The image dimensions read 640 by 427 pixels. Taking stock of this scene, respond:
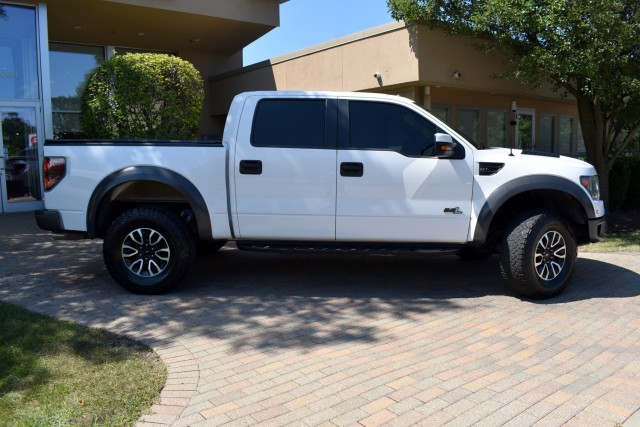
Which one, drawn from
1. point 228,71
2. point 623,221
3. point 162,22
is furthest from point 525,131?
point 162,22

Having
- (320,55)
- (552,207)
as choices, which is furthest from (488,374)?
(320,55)

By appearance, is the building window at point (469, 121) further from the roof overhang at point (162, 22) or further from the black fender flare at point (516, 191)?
the black fender flare at point (516, 191)

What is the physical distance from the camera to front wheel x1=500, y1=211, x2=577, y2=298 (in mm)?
5547

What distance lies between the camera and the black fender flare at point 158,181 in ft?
18.7

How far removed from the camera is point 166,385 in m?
3.67

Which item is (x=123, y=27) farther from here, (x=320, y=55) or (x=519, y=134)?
(x=519, y=134)

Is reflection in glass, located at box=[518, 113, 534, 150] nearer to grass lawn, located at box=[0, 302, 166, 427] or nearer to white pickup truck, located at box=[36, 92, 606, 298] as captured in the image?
white pickup truck, located at box=[36, 92, 606, 298]

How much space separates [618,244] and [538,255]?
14.7 feet

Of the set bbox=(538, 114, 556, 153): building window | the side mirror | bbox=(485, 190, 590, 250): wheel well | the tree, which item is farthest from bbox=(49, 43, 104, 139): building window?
bbox=(538, 114, 556, 153): building window

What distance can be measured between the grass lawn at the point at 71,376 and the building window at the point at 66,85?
1302cm

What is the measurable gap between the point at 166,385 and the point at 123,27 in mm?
14748

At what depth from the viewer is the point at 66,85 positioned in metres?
16.7

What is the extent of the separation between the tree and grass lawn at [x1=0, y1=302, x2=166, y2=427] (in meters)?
8.26

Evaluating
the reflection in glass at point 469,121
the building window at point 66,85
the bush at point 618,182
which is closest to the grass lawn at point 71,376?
the bush at point 618,182
